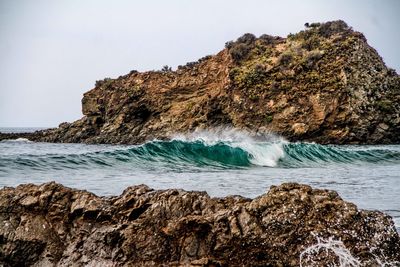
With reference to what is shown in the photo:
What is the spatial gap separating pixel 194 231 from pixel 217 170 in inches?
503

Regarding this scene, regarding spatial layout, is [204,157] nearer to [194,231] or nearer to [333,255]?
[194,231]

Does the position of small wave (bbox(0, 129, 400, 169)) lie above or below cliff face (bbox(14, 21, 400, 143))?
below

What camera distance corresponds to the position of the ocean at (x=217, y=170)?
37.1 ft

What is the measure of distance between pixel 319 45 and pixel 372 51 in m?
5.38

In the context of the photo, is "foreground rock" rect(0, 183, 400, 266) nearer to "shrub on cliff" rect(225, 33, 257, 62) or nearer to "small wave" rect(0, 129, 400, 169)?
"small wave" rect(0, 129, 400, 169)

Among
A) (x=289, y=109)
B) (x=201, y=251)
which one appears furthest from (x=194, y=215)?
(x=289, y=109)

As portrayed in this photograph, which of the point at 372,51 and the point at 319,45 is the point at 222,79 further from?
the point at 372,51

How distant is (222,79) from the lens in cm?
4616

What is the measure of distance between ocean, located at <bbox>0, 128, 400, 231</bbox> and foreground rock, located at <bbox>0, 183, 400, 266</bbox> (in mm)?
2733

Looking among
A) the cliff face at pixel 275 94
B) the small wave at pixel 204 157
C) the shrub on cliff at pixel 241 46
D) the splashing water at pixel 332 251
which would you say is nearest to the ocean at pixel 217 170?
the small wave at pixel 204 157

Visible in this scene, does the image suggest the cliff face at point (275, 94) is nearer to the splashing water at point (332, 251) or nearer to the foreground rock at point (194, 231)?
the foreground rock at point (194, 231)

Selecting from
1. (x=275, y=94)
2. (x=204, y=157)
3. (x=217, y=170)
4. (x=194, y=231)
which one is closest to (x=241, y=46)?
(x=275, y=94)

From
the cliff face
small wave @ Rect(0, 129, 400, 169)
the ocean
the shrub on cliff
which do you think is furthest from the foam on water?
the shrub on cliff

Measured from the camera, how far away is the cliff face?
130 feet
